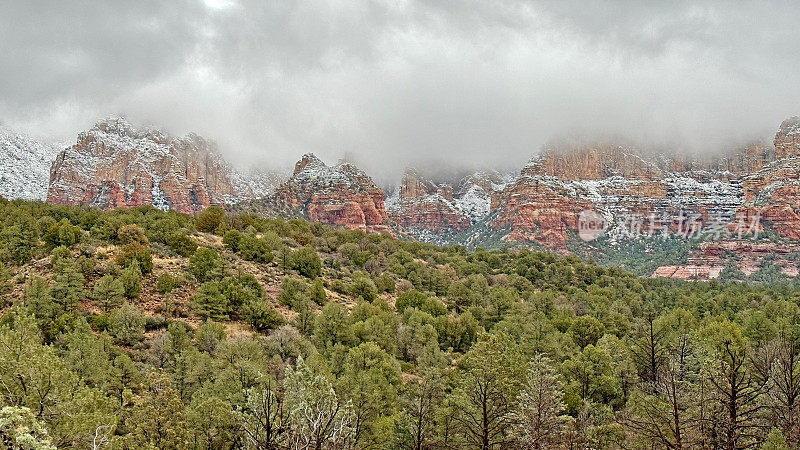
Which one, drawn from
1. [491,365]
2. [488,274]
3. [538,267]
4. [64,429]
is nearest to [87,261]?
[64,429]

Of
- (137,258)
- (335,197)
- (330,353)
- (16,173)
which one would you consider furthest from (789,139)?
(16,173)

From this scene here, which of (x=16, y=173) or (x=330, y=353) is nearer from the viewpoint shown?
(x=330, y=353)

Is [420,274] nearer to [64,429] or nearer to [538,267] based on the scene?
[538,267]

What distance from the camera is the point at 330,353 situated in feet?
108

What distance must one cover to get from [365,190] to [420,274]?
125 m

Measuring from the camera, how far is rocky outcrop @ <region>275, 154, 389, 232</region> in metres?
172

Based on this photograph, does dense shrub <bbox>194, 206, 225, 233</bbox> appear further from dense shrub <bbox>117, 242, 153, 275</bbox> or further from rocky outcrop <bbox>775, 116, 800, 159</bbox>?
rocky outcrop <bbox>775, 116, 800, 159</bbox>

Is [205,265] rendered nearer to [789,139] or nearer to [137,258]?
[137,258]

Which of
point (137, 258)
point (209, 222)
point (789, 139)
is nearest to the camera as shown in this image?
point (137, 258)

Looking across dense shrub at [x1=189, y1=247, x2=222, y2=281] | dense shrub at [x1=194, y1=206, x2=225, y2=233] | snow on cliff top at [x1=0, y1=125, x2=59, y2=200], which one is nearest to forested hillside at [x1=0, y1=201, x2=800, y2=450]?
dense shrub at [x1=189, y1=247, x2=222, y2=281]

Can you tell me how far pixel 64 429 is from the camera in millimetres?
12883

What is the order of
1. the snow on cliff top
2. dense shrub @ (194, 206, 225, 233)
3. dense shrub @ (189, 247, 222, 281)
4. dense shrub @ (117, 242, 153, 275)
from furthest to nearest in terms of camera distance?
1. the snow on cliff top
2. dense shrub @ (194, 206, 225, 233)
3. dense shrub @ (189, 247, 222, 281)
4. dense shrub @ (117, 242, 153, 275)

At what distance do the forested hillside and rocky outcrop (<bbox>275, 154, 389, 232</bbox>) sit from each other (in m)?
98.3

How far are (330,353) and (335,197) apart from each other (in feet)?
488
